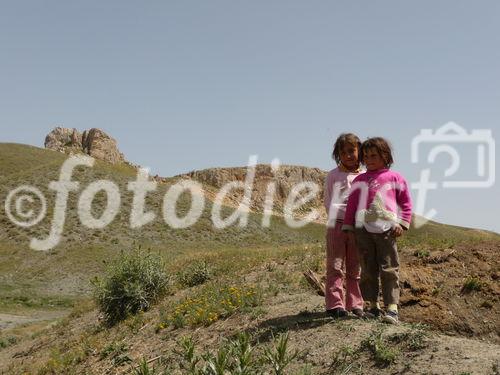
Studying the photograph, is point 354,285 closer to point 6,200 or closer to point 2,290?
point 2,290

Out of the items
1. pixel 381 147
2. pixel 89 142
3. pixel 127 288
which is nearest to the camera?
pixel 381 147

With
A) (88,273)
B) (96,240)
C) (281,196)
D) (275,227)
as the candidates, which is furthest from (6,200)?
(281,196)

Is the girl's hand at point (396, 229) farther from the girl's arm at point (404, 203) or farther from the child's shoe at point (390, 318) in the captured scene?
the child's shoe at point (390, 318)

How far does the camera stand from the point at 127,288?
10.5 meters

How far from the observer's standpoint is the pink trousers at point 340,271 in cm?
651

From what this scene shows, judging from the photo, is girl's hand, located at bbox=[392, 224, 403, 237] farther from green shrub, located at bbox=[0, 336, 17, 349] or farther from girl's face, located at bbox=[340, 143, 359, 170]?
green shrub, located at bbox=[0, 336, 17, 349]

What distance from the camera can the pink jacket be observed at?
6141mm

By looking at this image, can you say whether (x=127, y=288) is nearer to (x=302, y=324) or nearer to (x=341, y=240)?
(x=302, y=324)

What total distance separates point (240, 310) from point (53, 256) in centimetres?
3076

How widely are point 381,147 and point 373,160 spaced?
0.66 feet

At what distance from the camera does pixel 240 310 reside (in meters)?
8.06

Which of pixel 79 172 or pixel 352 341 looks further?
pixel 79 172

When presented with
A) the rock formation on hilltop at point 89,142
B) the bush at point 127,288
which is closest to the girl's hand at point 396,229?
the bush at point 127,288

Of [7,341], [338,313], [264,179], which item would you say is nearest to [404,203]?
[338,313]
